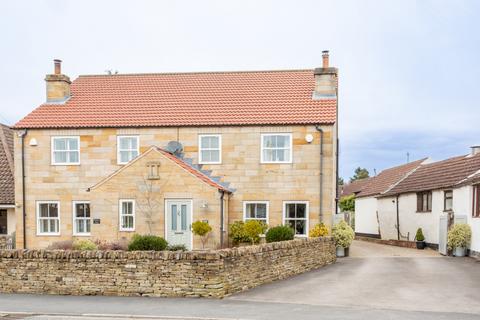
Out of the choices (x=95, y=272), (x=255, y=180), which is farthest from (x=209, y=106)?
(x=95, y=272)

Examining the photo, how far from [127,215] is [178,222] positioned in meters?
2.28

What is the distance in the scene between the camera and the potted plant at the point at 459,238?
25.1m

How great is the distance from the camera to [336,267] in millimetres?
21031

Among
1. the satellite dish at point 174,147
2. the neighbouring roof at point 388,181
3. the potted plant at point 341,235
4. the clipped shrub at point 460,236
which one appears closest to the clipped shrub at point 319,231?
Answer: the potted plant at point 341,235

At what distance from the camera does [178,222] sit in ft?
74.0

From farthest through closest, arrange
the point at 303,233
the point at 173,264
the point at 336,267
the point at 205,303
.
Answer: the point at 303,233 < the point at 336,267 < the point at 173,264 < the point at 205,303

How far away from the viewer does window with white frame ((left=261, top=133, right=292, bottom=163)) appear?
959 inches

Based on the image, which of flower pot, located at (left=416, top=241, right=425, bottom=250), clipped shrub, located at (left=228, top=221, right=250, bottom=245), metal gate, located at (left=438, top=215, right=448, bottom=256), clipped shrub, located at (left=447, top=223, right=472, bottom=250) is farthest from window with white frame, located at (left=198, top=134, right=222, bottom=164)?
flower pot, located at (left=416, top=241, right=425, bottom=250)

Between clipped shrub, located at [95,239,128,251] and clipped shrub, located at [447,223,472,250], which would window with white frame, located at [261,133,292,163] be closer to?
clipped shrub, located at [95,239,128,251]

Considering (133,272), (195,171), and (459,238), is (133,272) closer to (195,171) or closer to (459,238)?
(195,171)

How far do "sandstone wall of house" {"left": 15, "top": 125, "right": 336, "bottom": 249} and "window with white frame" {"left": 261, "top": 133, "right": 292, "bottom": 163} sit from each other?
23 centimetres

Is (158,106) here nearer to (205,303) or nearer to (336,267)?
(336,267)

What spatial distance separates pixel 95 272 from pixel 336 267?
10180 millimetres

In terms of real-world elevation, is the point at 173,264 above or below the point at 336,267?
above
